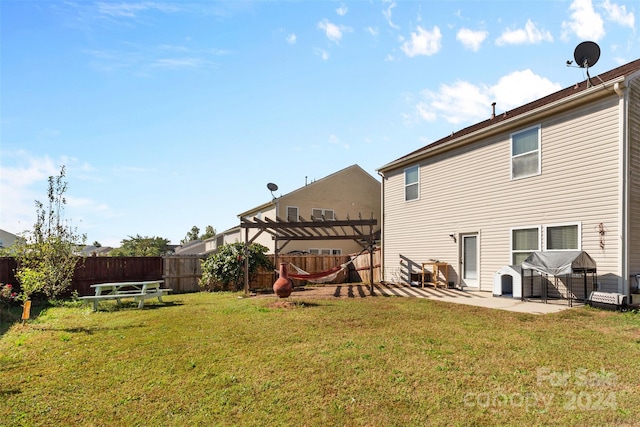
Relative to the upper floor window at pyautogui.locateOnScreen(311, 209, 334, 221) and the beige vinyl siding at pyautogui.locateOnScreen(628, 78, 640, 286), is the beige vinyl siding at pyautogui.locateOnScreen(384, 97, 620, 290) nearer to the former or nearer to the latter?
the beige vinyl siding at pyautogui.locateOnScreen(628, 78, 640, 286)

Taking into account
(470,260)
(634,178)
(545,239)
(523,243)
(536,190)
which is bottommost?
(470,260)

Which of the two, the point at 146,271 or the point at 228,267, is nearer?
the point at 228,267

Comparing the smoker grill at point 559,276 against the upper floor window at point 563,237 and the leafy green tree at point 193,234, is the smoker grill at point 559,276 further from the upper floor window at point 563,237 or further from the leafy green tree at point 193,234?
the leafy green tree at point 193,234

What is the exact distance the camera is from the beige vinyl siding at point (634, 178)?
812 cm

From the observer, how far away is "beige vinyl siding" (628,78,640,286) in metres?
8.12

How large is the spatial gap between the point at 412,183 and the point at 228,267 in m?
7.95

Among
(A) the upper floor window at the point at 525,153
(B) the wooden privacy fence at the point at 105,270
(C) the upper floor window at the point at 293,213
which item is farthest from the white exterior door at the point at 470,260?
(C) the upper floor window at the point at 293,213

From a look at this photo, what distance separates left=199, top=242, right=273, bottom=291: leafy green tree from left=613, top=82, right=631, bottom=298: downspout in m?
10.9

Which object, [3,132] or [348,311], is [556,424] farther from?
[3,132]

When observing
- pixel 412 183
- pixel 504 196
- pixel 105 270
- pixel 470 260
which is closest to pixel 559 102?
pixel 504 196

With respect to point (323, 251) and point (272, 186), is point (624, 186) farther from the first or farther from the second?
point (323, 251)

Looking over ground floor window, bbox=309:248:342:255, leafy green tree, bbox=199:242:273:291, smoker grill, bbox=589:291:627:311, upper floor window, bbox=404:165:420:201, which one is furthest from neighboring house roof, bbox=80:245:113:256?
smoker grill, bbox=589:291:627:311

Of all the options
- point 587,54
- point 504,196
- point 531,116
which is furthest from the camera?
point 504,196

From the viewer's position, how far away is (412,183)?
46.7 ft
